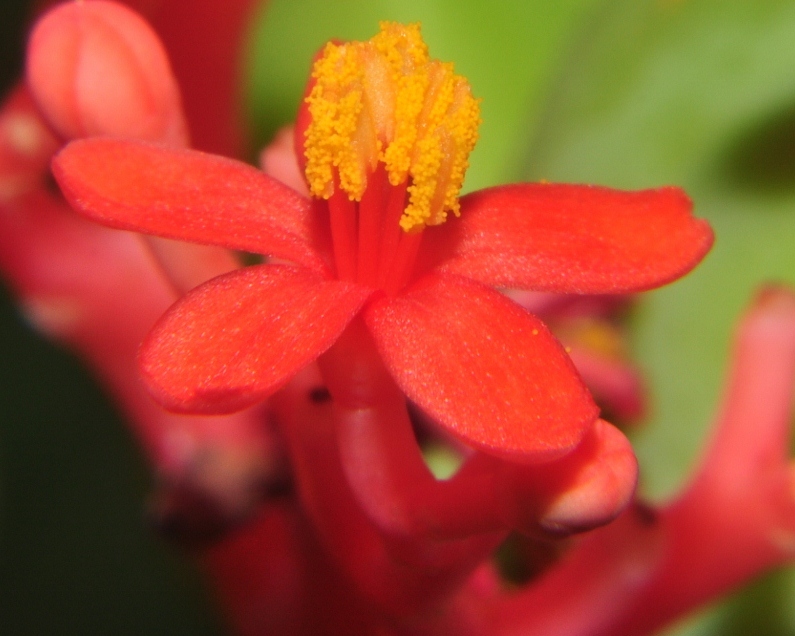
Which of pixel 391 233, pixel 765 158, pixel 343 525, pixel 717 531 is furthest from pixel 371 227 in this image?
pixel 765 158

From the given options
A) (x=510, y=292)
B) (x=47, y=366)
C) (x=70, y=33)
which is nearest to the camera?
(x=70, y=33)

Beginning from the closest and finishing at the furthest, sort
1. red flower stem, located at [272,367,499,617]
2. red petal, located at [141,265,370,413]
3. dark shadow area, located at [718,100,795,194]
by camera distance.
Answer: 1. red petal, located at [141,265,370,413]
2. red flower stem, located at [272,367,499,617]
3. dark shadow area, located at [718,100,795,194]

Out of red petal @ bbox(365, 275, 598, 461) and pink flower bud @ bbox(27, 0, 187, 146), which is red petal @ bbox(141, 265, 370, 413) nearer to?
red petal @ bbox(365, 275, 598, 461)

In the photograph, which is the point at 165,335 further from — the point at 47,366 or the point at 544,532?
the point at 47,366

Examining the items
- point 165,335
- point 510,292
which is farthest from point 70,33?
point 510,292

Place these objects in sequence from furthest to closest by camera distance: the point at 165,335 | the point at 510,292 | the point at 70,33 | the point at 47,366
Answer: the point at 47,366, the point at 510,292, the point at 70,33, the point at 165,335

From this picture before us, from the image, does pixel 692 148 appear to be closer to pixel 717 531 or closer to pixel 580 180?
pixel 580 180

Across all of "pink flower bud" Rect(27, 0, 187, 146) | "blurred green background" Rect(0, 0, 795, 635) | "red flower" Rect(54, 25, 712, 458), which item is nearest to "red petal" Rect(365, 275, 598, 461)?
"red flower" Rect(54, 25, 712, 458)
